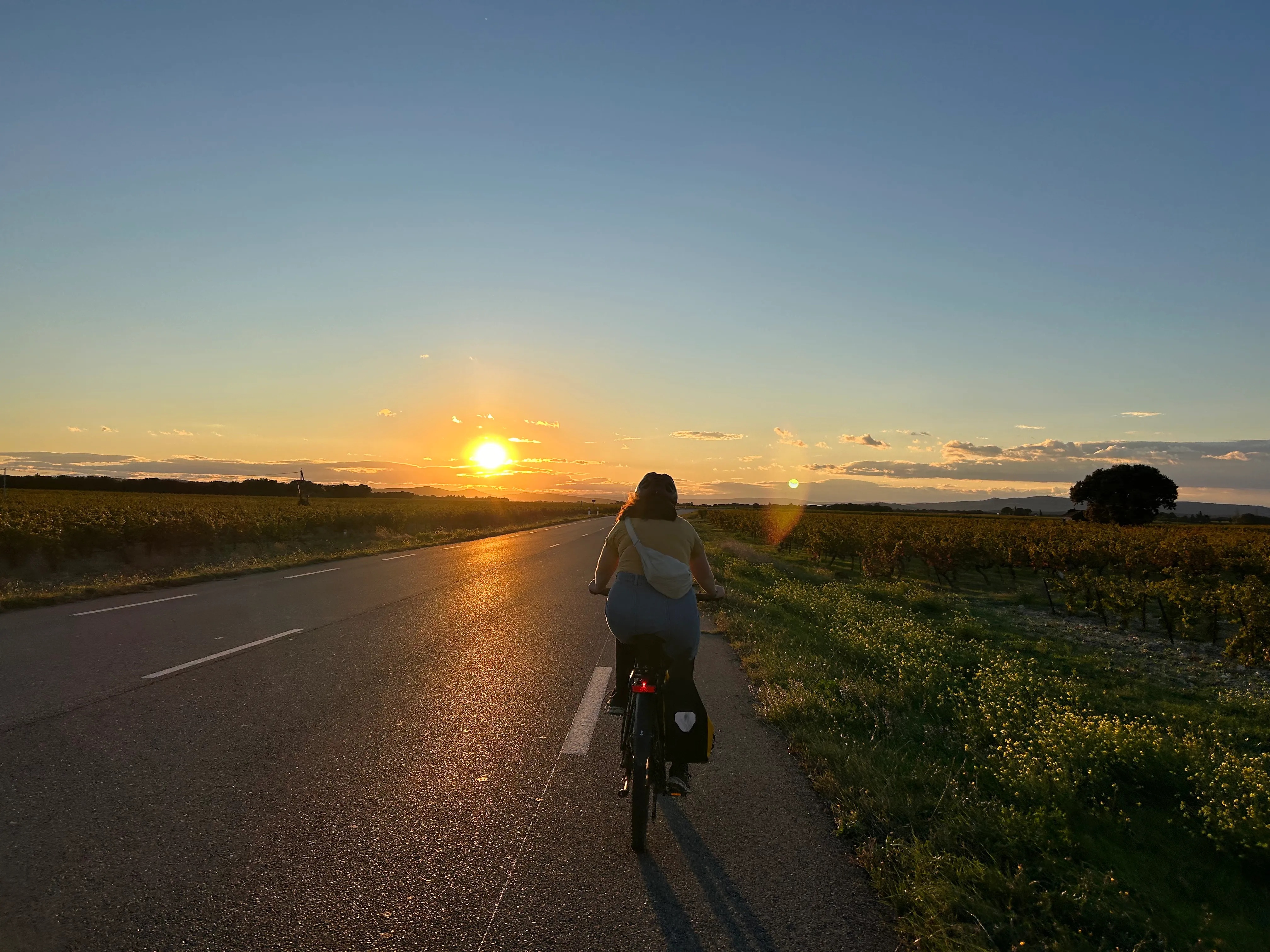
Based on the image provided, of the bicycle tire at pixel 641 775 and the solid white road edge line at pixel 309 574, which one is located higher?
the bicycle tire at pixel 641 775

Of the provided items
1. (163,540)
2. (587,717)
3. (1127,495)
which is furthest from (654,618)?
(1127,495)

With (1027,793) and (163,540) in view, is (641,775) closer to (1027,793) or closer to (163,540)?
(1027,793)

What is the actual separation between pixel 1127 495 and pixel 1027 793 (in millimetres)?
90302

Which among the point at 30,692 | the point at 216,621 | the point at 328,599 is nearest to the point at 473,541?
the point at 328,599

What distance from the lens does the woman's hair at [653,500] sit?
451cm

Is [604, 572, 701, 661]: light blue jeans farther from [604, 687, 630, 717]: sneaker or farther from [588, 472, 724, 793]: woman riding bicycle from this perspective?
[604, 687, 630, 717]: sneaker

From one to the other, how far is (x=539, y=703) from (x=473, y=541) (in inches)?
1070

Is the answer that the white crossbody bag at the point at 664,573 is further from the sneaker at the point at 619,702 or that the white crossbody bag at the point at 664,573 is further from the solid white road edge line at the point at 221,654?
the solid white road edge line at the point at 221,654

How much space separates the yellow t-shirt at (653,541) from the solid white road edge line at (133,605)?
10356 millimetres

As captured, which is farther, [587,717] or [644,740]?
[587,717]

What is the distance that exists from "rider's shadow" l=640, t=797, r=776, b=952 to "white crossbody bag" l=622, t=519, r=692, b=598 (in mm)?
1351

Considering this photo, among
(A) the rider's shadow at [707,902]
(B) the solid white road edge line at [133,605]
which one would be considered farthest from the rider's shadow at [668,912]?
(B) the solid white road edge line at [133,605]

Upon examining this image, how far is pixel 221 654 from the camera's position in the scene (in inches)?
322

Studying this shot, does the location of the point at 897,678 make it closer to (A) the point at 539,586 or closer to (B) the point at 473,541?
(A) the point at 539,586
